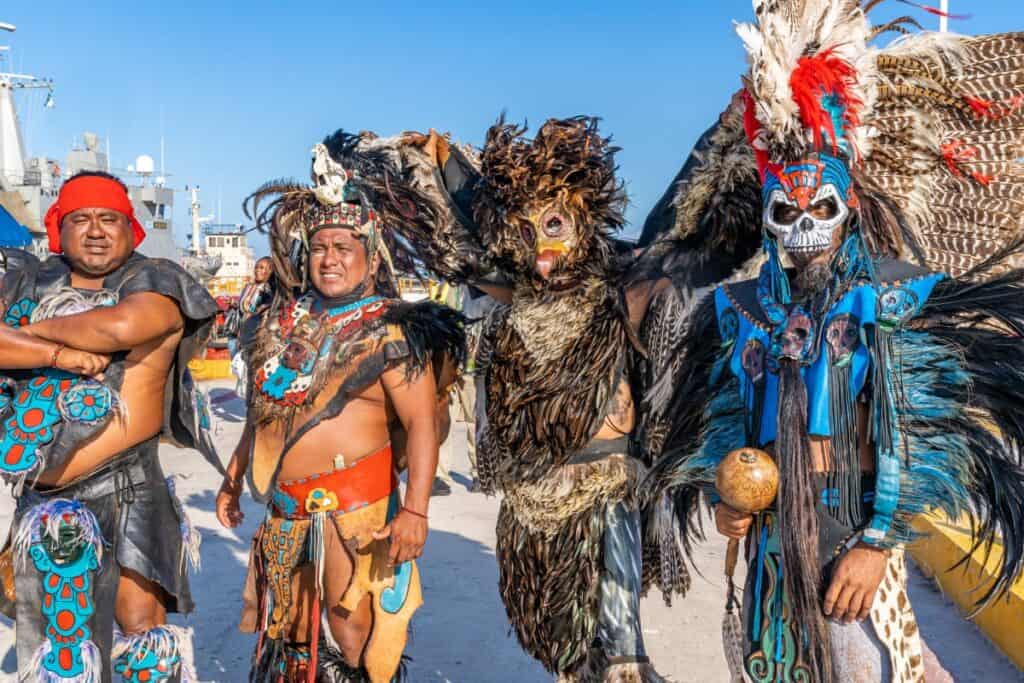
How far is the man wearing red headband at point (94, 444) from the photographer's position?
9.79 feet

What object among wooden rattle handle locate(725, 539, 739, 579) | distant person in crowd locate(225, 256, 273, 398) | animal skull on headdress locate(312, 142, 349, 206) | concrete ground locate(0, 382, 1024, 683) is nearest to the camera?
wooden rattle handle locate(725, 539, 739, 579)

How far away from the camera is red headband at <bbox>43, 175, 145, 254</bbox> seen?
3.10 m

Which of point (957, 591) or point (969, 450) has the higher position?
point (969, 450)

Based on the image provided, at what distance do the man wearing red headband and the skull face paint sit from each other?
207 cm

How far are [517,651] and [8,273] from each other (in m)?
2.94

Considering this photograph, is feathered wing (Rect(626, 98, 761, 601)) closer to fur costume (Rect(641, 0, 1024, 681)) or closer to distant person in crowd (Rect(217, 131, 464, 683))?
fur costume (Rect(641, 0, 1024, 681))

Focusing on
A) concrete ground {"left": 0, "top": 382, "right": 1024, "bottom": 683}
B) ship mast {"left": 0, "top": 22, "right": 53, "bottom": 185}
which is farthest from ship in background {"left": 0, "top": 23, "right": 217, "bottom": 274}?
concrete ground {"left": 0, "top": 382, "right": 1024, "bottom": 683}

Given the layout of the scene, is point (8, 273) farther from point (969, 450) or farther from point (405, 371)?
point (969, 450)

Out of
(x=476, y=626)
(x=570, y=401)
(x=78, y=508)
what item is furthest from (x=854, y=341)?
(x=476, y=626)

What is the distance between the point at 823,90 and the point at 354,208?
5.49 feet

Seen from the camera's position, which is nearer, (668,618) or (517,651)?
(517,651)

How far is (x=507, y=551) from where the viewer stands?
127 inches

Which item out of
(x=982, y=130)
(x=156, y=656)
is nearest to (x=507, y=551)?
(x=156, y=656)

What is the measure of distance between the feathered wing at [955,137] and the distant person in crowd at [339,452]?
1610 millimetres
